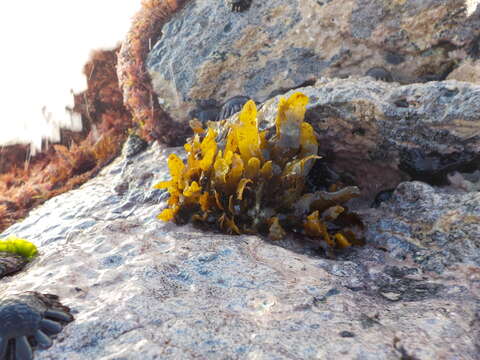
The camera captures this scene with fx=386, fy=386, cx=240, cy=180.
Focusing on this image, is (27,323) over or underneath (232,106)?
underneath

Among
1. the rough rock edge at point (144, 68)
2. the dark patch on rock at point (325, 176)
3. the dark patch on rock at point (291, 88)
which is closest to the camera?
the dark patch on rock at point (325, 176)

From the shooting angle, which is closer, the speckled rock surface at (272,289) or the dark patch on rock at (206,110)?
the speckled rock surface at (272,289)

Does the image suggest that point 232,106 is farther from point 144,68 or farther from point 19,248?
point 19,248

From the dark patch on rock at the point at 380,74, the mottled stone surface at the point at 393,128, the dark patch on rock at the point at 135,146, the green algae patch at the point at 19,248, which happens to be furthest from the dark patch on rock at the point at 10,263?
the dark patch on rock at the point at 380,74

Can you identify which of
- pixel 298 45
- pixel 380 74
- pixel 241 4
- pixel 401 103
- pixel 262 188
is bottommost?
pixel 262 188

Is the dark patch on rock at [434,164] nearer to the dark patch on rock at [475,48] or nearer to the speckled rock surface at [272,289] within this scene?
the speckled rock surface at [272,289]

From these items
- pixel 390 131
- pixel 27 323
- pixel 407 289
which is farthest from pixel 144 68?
pixel 407 289

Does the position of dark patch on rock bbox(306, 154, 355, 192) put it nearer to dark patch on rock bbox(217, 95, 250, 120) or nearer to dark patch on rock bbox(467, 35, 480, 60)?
dark patch on rock bbox(217, 95, 250, 120)
